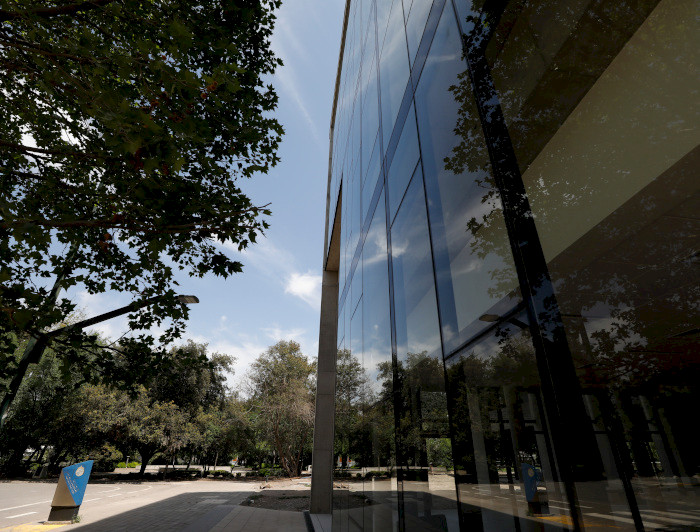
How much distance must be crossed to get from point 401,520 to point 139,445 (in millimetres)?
41259

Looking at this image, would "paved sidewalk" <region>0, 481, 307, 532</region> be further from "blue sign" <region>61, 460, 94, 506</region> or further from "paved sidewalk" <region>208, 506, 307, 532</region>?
"blue sign" <region>61, 460, 94, 506</region>

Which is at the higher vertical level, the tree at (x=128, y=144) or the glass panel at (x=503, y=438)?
the tree at (x=128, y=144)

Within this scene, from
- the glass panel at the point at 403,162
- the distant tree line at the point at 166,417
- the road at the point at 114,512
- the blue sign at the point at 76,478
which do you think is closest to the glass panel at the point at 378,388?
the glass panel at the point at 403,162

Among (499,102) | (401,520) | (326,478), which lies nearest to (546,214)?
(499,102)

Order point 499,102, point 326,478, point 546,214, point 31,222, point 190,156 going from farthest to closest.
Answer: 1. point 326,478
2. point 190,156
3. point 31,222
4. point 499,102
5. point 546,214

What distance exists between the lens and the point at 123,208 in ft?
21.3

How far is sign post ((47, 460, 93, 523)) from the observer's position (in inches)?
Answer: 449

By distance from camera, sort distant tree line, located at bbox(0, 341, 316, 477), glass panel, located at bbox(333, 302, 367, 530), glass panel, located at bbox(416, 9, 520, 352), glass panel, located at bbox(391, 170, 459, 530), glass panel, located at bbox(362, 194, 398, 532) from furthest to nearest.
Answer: distant tree line, located at bbox(0, 341, 316, 477) → glass panel, located at bbox(333, 302, 367, 530) → glass panel, located at bbox(362, 194, 398, 532) → glass panel, located at bbox(391, 170, 459, 530) → glass panel, located at bbox(416, 9, 520, 352)

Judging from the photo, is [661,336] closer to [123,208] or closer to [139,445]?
[123,208]

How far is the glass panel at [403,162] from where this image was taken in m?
4.94

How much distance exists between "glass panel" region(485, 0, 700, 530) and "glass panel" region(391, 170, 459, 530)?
1.61 m

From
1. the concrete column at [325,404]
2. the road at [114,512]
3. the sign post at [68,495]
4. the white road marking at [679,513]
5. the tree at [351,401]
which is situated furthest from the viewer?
the concrete column at [325,404]

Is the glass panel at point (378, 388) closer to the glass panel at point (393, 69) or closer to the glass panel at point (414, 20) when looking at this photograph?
the glass panel at point (393, 69)

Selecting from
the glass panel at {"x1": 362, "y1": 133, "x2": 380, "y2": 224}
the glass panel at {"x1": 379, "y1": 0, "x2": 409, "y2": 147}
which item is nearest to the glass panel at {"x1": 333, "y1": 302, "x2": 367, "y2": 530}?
the glass panel at {"x1": 362, "y1": 133, "x2": 380, "y2": 224}
